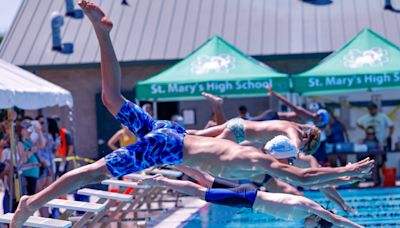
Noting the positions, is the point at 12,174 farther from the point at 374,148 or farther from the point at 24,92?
the point at 374,148

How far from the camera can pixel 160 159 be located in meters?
7.15

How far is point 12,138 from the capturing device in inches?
423

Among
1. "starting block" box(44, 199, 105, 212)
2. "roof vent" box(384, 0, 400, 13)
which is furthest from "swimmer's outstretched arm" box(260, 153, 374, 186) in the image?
"roof vent" box(384, 0, 400, 13)

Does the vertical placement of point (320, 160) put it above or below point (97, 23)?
below

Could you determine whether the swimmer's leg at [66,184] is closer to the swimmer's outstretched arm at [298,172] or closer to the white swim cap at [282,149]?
the swimmer's outstretched arm at [298,172]

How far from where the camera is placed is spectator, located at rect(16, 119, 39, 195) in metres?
11.7

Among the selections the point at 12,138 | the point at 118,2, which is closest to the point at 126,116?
the point at 12,138

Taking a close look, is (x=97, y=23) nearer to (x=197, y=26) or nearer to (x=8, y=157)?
(x=8, y=157)

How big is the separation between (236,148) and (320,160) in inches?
342

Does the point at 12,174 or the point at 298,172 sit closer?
the point at 298,172

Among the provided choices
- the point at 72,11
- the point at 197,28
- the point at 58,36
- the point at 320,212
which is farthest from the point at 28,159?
the point at 72,11

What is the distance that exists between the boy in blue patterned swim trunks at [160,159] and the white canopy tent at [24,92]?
122 inches

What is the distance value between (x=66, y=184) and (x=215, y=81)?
29.0ft

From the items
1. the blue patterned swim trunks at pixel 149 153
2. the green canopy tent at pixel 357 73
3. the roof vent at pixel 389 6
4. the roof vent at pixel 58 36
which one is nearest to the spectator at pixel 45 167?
the green canopy tent at pixel 357 73
